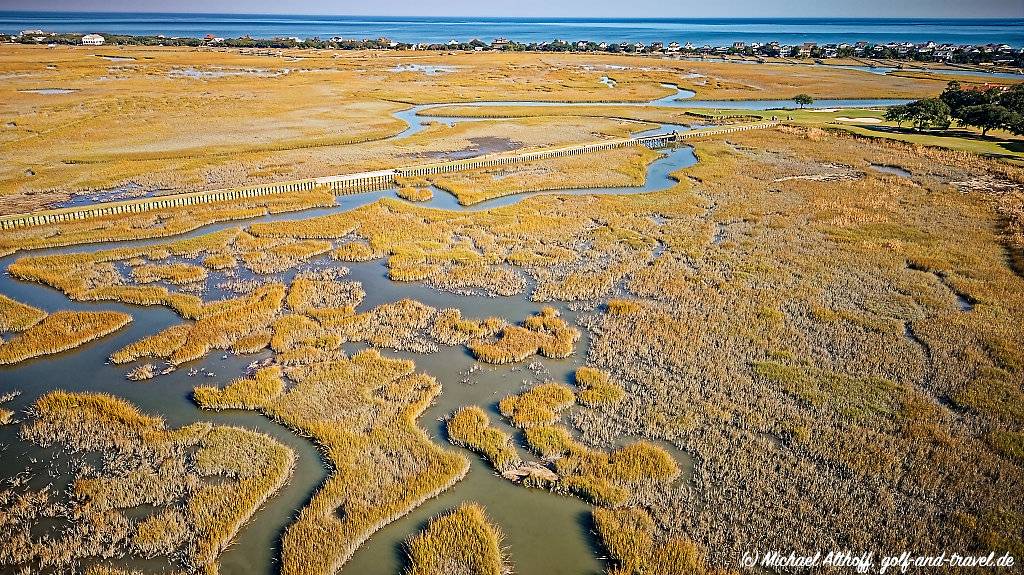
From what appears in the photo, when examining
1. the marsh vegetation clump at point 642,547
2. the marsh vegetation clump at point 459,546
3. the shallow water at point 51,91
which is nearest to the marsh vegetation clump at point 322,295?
the marsh vegetation clump at point 459,546

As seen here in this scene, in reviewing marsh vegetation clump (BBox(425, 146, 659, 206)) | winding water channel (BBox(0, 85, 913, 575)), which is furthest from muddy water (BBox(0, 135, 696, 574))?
marsh vegetation clump (BBox(425, 146, 659, 206))

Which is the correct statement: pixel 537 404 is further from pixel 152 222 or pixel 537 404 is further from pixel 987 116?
pixel 987 116

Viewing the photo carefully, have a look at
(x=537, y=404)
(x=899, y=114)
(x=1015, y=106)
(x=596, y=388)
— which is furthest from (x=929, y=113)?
(x=537, y=404)

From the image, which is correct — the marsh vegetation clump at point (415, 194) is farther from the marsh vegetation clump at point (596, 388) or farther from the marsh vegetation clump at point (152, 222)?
the marsh vegetation clump at point (596, 388)

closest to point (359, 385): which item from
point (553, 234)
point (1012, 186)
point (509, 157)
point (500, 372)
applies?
point (500, 372)

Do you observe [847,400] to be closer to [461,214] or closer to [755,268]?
[755,268]

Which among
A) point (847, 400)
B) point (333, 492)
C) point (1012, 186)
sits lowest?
point (333, 492)

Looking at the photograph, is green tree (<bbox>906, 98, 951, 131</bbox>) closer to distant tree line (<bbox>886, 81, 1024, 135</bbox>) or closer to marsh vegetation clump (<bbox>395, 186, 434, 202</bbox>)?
distant tree line (<bbox>886, 81, 1024, 135</bbox>)
